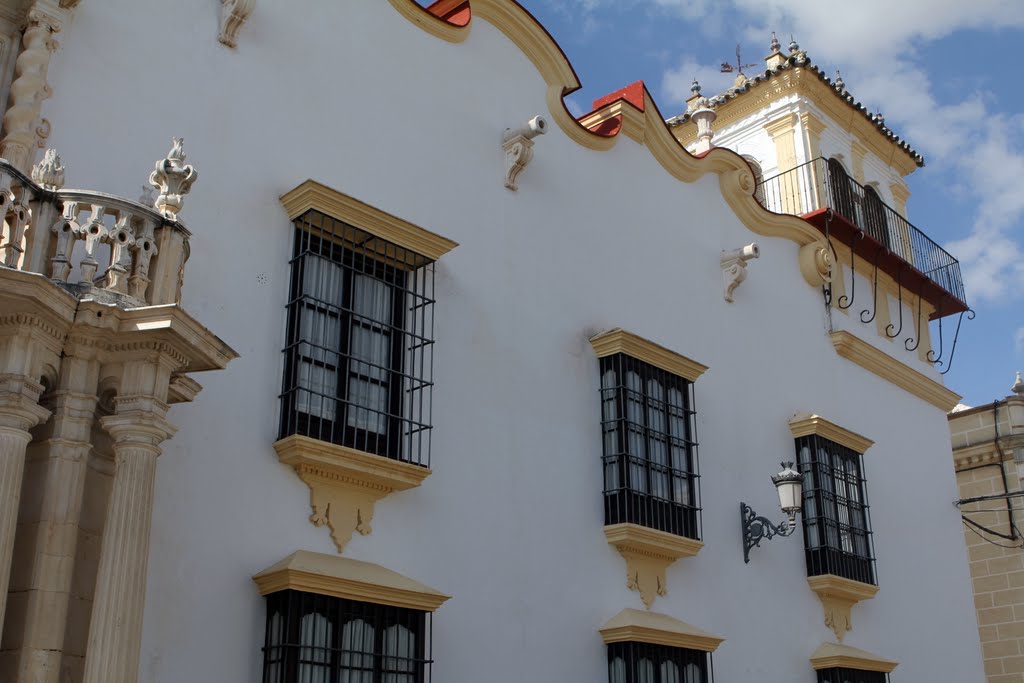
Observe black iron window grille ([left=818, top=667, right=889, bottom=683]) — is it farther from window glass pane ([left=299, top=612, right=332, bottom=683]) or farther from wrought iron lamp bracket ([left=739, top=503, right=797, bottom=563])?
window glass pane ([left=299, top=612, right=332, bottom=683])

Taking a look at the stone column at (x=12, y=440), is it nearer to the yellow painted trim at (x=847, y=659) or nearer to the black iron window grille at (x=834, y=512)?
the yellow painted trim at (x=847, y=659)

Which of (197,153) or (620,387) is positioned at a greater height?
(197,153)

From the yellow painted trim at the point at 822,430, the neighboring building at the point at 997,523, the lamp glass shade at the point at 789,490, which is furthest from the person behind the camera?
the neighboring building at the point at 997,523

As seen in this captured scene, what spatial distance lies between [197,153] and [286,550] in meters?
3.07

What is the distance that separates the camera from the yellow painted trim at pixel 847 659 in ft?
44.1

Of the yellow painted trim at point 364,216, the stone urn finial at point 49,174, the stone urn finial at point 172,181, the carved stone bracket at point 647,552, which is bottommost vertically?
the carved stone bracket at point 647,552

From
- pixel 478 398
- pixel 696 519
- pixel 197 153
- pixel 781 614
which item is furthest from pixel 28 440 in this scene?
pixel 781 614

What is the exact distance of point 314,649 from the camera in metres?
8.48

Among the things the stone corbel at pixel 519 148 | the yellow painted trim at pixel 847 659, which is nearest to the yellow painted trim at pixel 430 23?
the stone corbel at pixel 519 148

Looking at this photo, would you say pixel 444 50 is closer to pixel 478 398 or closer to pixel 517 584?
pixel 478 398

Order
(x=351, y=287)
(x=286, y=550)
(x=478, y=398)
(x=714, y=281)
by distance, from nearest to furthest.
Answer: (x=286, y=550)
(x=351, y=287)
(x=478, y=398)
(x=714, y=281)

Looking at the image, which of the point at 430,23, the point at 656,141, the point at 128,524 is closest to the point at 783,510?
the point at 656,141

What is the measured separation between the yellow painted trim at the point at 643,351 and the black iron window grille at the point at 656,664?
281 centimetres

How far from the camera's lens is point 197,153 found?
9320mm
